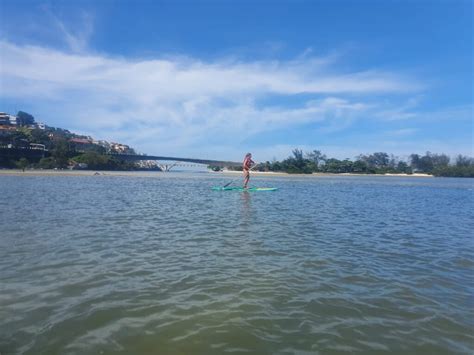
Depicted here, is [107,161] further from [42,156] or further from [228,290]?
[228,290]

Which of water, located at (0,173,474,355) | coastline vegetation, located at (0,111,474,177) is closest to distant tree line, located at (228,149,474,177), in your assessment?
coastline vegetation, located at (0,111,474,177)

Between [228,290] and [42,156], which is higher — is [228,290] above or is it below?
below

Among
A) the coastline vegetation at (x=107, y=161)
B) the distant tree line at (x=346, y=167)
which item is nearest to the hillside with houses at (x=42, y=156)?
the coastline vegetation at (x=107, y=161)

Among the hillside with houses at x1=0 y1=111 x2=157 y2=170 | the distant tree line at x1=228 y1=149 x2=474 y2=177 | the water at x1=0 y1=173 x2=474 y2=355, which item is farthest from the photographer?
the distant tree line at x1=228 y1=149 x2=474 y2=177

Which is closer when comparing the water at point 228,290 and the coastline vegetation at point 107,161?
the water at point 228,290

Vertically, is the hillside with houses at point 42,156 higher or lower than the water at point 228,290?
higher

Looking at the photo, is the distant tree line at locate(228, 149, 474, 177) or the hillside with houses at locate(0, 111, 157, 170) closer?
the hillside with houses at locate(0, 111, 157, 170)

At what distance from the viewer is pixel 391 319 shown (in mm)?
5895

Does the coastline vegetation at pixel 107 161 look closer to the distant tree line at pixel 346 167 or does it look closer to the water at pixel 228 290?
the distant tree line at pixel 346 167

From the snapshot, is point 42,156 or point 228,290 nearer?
point 228,290

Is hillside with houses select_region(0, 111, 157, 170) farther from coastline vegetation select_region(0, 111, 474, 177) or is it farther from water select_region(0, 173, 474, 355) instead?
water select_region(0, 173, 474, 355)

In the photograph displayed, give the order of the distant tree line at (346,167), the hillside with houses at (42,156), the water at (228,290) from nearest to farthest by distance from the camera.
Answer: the water at (228,290)
the hillside with houses at (42,156)
the distant tree line at (346,167)

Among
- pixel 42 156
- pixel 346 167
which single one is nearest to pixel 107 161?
pixel 42 156

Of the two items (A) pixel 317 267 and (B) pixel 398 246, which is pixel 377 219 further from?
(A) pixel 317 267
